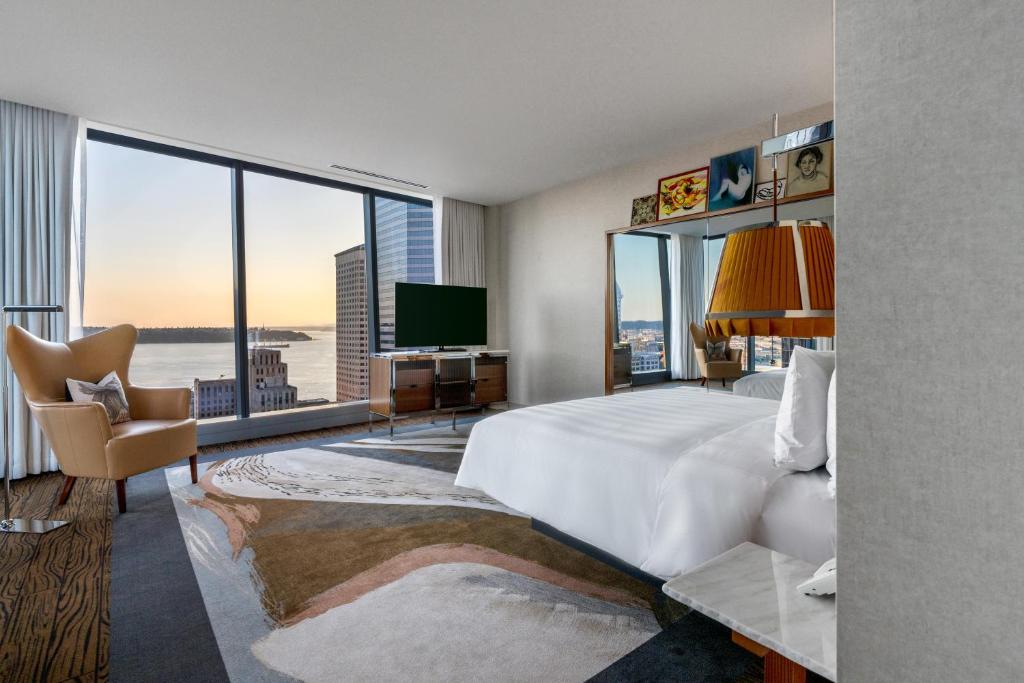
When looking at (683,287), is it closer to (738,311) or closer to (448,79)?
(448,79)

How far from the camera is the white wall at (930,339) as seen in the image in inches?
23.1

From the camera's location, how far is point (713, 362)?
4211 mm

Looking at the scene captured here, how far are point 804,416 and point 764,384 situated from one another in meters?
2.39

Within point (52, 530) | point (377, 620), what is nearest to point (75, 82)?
point (52, 530)

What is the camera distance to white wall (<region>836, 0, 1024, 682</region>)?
1.93 feet

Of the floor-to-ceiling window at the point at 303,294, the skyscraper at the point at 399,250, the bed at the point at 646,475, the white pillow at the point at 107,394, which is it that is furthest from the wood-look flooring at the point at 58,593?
the skyscraper at the point at 399,250

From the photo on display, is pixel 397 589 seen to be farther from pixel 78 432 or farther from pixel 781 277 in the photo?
pixel 78 432

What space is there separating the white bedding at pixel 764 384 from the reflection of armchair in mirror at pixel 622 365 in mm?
1140

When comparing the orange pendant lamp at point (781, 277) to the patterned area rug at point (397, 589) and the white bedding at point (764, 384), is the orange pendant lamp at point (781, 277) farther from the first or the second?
the white bedding at point (764, 384)

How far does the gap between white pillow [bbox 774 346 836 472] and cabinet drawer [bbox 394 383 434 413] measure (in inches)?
143

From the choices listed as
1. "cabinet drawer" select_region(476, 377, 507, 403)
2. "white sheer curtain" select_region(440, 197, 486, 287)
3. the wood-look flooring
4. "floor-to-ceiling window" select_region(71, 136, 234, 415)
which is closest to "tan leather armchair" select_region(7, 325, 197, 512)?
the wood-look flooring

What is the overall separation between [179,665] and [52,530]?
1.70 m

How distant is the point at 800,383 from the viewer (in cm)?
165

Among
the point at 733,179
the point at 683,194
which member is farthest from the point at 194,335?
the point at 733,179
